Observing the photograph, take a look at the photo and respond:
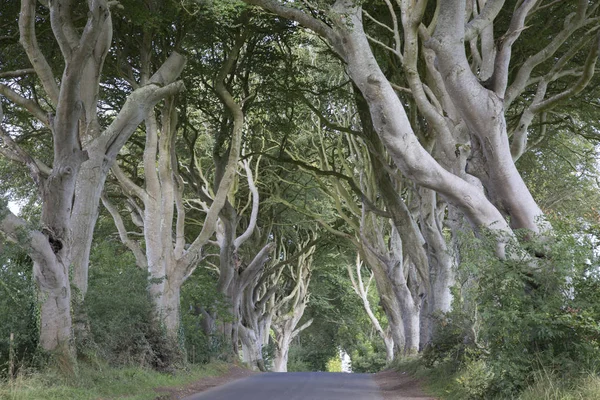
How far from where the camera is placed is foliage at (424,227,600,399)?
8828 mm

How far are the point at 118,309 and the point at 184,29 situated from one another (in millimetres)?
7468

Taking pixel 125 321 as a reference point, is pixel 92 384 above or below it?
below

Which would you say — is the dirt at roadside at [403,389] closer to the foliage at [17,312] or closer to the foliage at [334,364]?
the foliage at [17,312]

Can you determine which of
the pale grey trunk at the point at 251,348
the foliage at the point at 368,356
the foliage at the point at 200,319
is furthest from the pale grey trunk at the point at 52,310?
the foliage at the point at 368,356

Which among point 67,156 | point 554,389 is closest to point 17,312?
point 67,156

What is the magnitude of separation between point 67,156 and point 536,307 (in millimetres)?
8634

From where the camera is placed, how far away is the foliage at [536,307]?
883 centimetres

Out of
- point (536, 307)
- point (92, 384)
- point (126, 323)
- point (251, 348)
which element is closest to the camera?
point (536, 307)

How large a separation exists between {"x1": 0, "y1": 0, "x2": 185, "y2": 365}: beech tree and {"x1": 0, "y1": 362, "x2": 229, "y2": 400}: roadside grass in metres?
0.72

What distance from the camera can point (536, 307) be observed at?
9.38m

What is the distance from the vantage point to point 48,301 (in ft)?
Answer: 38.0

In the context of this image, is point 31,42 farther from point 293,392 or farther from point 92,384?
point 293,392

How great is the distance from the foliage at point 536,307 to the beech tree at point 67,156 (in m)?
7.05

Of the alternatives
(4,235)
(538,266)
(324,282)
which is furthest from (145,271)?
(324,282)
